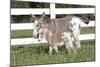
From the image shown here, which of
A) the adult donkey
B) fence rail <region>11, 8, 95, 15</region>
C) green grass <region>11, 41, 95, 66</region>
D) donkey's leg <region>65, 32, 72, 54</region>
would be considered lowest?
green grass <region>11, 41, 95, 66</region>

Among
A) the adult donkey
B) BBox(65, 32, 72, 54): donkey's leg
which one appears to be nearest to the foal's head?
the adult donkey

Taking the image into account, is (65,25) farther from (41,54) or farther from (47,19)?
(41,54)

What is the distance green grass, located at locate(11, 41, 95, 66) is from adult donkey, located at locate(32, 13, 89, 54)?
7 cm

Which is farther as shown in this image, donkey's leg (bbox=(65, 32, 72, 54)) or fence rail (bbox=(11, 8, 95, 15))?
donkey's leg (bbox=(65, 32, 72, 54))

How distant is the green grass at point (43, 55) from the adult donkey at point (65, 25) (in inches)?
2.8

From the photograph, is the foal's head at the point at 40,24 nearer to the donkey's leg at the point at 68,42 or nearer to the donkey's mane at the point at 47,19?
the donkey's mane at the point at 47,19

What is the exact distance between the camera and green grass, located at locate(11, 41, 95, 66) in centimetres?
163

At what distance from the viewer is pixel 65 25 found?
173cm

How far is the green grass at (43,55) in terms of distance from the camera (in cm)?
163

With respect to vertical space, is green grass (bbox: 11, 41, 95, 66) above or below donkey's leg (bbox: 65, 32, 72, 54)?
below

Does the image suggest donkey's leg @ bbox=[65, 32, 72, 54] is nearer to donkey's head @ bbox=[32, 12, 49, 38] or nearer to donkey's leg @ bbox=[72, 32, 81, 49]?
donkey's leg @ bbox=[72, 32, 81, 49]
